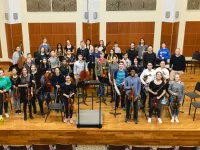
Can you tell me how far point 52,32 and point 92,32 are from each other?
1787 mm

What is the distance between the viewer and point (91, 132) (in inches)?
267

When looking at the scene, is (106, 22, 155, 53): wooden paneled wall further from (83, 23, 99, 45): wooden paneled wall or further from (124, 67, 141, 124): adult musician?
(124, 67, 141, 124): adult musician

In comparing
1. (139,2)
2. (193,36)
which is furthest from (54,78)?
(193,36)

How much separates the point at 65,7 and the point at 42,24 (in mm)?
1238

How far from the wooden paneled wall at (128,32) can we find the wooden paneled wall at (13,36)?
3764 mm

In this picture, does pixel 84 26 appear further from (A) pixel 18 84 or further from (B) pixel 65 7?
(A) pixel 18 84

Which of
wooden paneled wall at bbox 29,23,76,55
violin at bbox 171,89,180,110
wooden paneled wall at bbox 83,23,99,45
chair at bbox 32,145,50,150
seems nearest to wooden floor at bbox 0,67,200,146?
violin at bbox 171,89,180,110

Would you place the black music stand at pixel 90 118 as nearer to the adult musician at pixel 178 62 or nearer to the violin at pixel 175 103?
the violin at pixel 175 103

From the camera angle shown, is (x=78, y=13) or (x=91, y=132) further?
(x=78, y=13)

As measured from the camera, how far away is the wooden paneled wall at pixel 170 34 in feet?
37.7

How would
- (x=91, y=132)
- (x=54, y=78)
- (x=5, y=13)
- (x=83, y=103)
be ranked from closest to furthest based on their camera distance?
(x=91, y=132) → (x=54, y=78) → (x=83, y=103) → (x=5, y=13)

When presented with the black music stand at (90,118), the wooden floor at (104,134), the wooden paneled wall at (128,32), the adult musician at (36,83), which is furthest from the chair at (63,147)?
the wooden paneled wall at (128,32)

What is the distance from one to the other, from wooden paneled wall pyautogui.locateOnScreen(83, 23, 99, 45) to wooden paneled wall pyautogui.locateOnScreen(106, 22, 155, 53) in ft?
1.71

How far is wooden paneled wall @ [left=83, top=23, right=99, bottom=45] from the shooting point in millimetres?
11652
